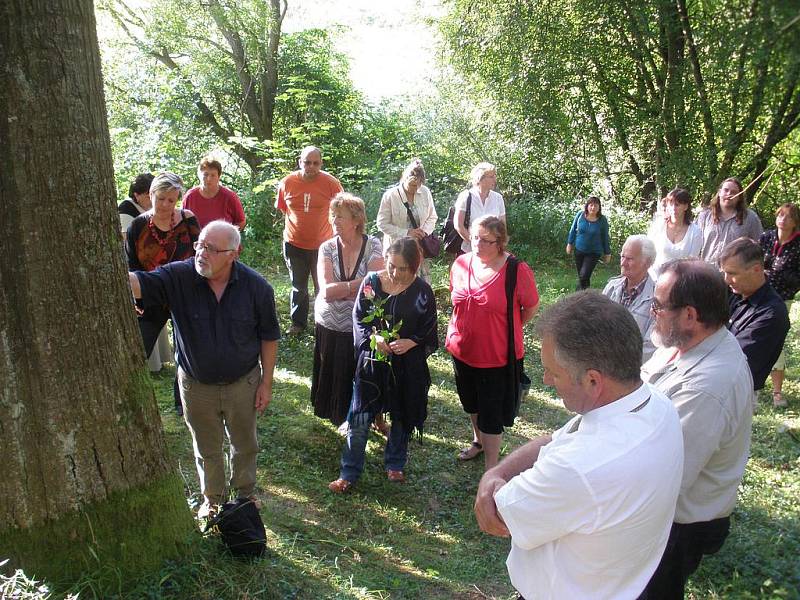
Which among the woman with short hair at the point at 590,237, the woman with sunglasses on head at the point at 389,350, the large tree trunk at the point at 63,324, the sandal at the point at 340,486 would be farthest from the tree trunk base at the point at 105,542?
the woman with short hair at the point at 590,237

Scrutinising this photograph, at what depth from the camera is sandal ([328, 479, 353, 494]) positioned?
4.79m

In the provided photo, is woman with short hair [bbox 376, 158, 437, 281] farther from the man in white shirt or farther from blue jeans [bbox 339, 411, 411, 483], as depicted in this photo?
the man in white shirt

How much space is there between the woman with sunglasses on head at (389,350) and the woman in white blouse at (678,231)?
9.64ft

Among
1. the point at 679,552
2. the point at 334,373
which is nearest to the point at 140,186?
the point at 334,373

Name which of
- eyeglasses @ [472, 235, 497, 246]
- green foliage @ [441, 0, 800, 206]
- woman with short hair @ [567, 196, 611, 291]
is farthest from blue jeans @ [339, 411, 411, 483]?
woman with short hair @ [567, 196, 611, 291]

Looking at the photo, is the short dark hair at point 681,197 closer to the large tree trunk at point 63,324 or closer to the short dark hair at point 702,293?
the short dark hair at point 702,293

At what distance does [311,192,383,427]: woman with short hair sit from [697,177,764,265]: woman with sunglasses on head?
3.73 metres

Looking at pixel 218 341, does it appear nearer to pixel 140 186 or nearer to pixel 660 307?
pixel 660 307

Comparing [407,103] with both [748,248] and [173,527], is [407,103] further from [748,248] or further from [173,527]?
[173,527]

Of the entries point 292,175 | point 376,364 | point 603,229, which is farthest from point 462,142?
point 376,364

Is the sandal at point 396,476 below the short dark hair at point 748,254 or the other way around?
below

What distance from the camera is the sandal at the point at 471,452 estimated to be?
5.49 meters

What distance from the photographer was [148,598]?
110 inches

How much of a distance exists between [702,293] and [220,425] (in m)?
2.82
